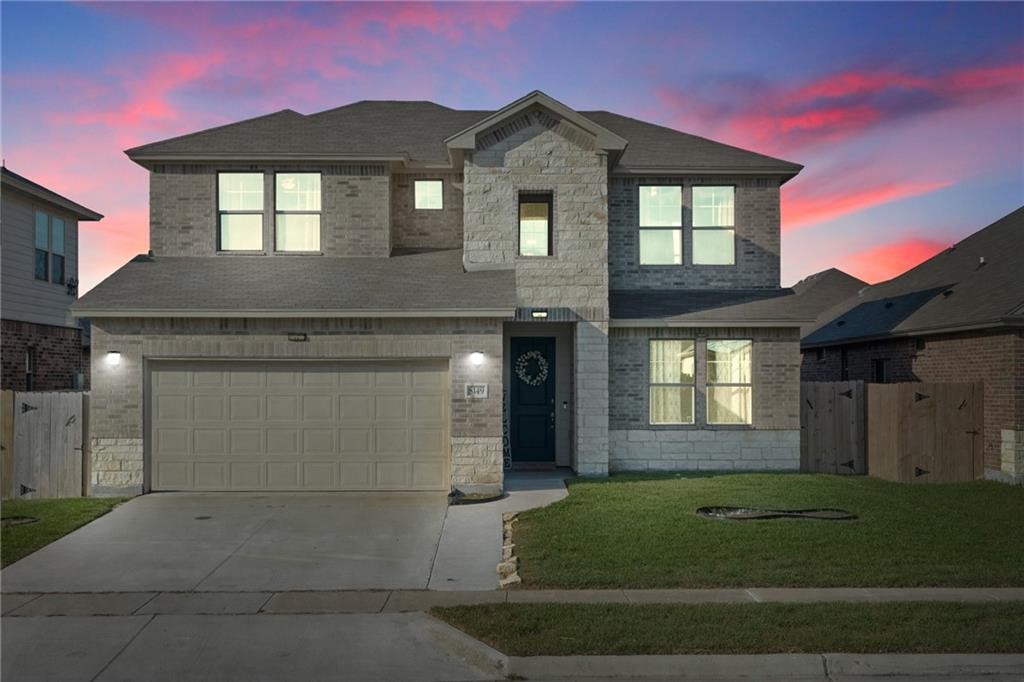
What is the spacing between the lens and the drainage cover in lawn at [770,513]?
427 inches

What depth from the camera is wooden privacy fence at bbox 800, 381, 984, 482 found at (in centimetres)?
1480

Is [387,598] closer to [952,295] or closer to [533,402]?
[533,402]

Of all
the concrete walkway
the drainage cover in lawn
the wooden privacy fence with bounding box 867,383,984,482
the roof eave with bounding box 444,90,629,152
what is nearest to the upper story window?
the roof eave with bounding box 444,90,629,152

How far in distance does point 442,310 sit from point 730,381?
6.61 metres

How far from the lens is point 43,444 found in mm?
13023

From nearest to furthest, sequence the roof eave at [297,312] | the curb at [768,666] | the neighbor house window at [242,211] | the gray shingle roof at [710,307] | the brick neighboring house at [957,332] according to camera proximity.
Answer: the curb at [768,666], the roof eave at [297,312], the brick neighboring house at [957,332], the gray shingle roof at [710,307], the neighbor house window at [242,211]

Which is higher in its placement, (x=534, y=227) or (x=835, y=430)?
(x=534, y=227)

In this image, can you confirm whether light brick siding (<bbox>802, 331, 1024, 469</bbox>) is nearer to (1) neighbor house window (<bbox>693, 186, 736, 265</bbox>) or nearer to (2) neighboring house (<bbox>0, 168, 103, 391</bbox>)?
(1) neighbor house window (<bbox>693, 186, 736, 265</bbox>)

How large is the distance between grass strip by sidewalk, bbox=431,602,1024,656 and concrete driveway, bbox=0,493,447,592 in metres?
1.94

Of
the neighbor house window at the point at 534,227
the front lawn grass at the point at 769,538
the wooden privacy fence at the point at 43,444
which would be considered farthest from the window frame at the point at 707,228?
the wooden privacy fence at the point at 43,444

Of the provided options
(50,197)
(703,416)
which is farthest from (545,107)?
(50,197)

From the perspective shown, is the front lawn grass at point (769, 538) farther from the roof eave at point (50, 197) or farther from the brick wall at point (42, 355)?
the roof eave at point (50, 197)

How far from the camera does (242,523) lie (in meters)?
11.1

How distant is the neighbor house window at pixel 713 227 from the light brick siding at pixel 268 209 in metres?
6.99
